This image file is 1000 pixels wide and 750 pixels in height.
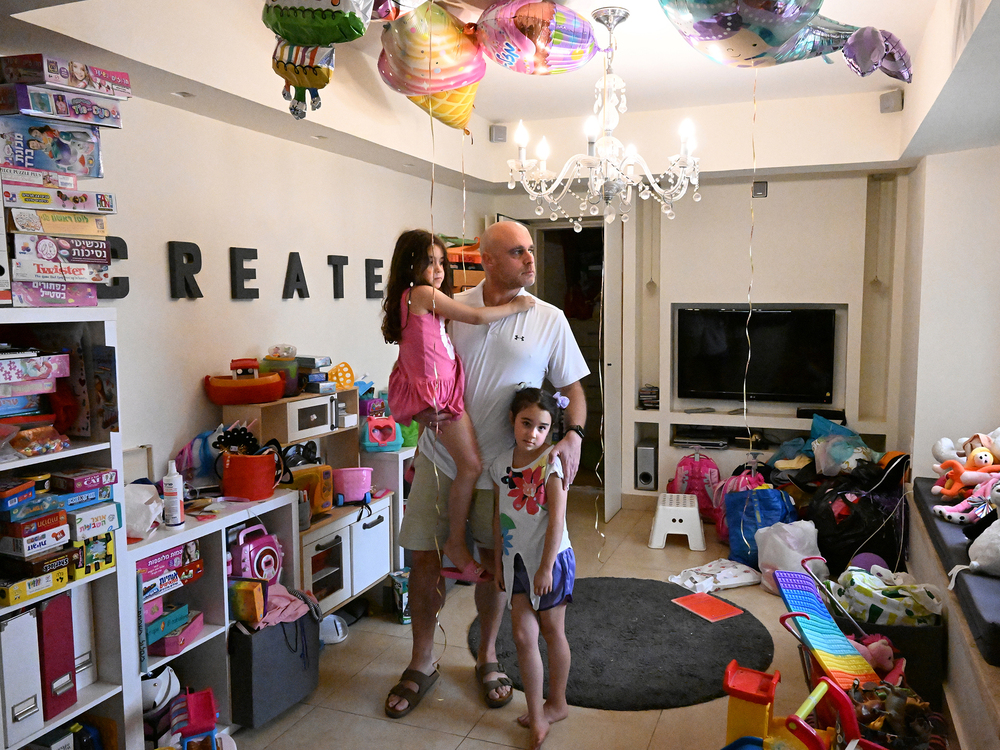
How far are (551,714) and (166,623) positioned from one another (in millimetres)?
1199

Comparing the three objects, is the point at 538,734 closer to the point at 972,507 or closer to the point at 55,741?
the point at 55,741

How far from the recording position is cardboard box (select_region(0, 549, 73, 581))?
1821 mm

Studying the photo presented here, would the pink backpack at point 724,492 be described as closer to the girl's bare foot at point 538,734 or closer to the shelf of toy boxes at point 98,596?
the girl's bare foot at point 538,734

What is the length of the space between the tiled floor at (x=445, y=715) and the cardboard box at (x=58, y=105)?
187 centimetres

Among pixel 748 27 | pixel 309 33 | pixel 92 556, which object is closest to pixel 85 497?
pixel 92 556

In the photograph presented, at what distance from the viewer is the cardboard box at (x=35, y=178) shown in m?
1.80

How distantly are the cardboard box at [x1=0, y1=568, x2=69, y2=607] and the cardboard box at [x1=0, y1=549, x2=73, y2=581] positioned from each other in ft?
0.04

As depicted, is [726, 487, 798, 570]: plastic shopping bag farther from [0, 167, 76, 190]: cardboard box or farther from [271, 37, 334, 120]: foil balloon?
[0, 167, 76, 190]: cardboard box

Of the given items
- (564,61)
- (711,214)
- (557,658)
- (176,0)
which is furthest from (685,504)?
(176,0)

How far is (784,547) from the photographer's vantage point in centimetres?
361

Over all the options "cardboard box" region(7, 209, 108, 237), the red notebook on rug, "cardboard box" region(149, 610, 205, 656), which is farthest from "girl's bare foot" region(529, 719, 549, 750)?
"cardboard box" region(7, 209, 108, 237)

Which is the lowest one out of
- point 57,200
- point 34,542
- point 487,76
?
point 34,542

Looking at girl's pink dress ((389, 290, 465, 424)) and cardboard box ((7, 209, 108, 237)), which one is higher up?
cardboard box ((7, 209, 108, 237))

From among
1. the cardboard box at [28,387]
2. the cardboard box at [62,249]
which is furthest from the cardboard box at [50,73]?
the cardboard box at [28,387]
